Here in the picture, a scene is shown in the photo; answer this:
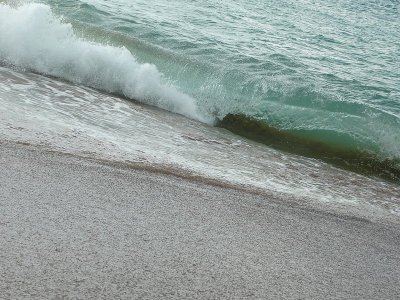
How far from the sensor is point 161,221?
5.18m

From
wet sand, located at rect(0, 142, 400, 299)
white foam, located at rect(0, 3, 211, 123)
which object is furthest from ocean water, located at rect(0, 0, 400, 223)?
wet sand, located at rect(0, 142, 400, 299)

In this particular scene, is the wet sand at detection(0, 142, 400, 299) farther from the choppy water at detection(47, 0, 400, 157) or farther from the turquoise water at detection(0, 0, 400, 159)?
the choppy water at detection(47, 0, 400, 157)

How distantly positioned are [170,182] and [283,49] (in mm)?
11489

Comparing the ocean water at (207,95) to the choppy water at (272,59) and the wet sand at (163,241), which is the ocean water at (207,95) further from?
the wet sand at (163,241)

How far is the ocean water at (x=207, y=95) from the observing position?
7684 millimetres

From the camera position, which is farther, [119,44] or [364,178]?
[119,44]

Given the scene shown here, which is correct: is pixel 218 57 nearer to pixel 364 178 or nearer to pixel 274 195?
pixel 364 178

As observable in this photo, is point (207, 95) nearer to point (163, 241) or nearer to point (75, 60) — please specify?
point (75, 60)

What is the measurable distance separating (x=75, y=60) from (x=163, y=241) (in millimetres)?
7778

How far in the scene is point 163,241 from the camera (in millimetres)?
4785

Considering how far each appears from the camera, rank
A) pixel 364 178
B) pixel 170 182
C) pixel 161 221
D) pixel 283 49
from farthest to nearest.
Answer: pixel 283 49
pixel 364 178
pixel 170 182
pixel 161 221

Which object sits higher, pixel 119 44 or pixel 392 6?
pixel 392 6

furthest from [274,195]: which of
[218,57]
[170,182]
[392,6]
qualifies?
[392,6]

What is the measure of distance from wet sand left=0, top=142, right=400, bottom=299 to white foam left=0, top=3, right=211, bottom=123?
5115mm
